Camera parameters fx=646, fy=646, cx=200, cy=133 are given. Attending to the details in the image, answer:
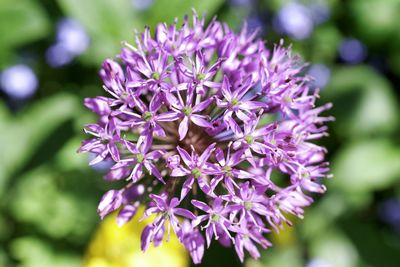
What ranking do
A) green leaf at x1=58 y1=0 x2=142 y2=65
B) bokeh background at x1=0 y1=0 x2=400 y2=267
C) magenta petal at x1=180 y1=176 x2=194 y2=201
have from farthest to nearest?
bokeh background at x1=0 y1=0 x2=400 y2=267 < green leaf at x1=58 y1=0 x2=142 y2=65 < magenta petal at x1=180 y1=176 x2=194 y2=201

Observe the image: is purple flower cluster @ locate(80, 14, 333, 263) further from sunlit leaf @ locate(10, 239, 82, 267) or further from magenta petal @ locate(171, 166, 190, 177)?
sunlit leaf @ locate(10, 239, 82, 267)

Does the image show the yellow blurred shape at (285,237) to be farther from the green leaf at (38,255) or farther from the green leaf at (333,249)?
the green leaf at (38,255)

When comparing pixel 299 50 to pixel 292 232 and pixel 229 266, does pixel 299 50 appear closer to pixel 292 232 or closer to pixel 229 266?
pixel 292 232

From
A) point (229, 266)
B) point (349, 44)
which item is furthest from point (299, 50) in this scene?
point (229, 266)

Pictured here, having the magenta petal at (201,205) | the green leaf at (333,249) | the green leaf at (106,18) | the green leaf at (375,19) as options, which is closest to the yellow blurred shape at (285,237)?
the green leaf at (333,249)

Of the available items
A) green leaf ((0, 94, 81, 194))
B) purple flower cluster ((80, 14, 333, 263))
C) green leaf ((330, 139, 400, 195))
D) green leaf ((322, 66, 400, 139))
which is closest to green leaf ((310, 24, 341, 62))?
green leaf ((322, 66, 400, 139))

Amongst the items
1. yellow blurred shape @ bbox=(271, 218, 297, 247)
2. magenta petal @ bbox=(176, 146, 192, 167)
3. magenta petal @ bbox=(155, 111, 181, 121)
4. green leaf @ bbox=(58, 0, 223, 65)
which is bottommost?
yellow blurred shape @ bbox=(271, 218, 297, 247)
